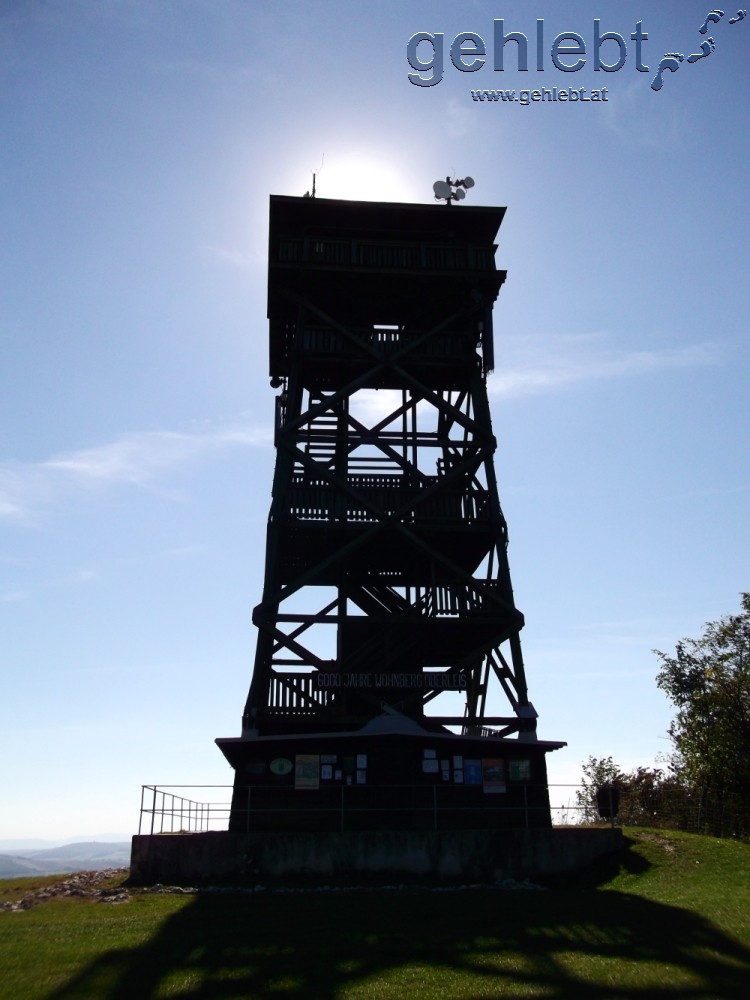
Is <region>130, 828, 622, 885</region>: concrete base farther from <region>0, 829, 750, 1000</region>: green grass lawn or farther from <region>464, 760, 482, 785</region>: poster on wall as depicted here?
<region>464, 760, 482, 785</region>: poster on wall

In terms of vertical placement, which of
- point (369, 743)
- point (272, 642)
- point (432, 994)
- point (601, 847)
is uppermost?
point (272, 642)

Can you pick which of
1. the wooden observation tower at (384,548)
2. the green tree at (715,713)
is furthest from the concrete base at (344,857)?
the green tree at (715,713)

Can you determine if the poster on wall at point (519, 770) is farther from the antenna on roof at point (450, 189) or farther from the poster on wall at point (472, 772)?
the antenna on roof at point (450, 189)

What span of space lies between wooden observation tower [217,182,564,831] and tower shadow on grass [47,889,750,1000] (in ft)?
20.2

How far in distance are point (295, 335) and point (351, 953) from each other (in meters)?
21.6

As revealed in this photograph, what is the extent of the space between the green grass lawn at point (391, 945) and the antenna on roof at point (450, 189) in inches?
899

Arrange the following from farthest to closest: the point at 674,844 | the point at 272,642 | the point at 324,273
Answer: the point at 324,273 → the point at 272,642 → the point at 674,844

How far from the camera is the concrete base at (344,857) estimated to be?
73.5ft

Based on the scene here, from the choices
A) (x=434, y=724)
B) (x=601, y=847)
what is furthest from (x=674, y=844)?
(x=434, y=724)

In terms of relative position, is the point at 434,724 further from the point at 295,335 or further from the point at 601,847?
the point at 295,335

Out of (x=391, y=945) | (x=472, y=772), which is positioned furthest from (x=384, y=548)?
(x=391, y=945)

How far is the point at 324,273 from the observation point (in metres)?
31.6

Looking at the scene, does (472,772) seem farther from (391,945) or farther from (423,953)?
(423,953)

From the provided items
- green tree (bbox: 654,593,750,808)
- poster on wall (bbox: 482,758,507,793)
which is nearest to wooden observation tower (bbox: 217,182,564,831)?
poster on wall (bbox: 482,758,507,793)
